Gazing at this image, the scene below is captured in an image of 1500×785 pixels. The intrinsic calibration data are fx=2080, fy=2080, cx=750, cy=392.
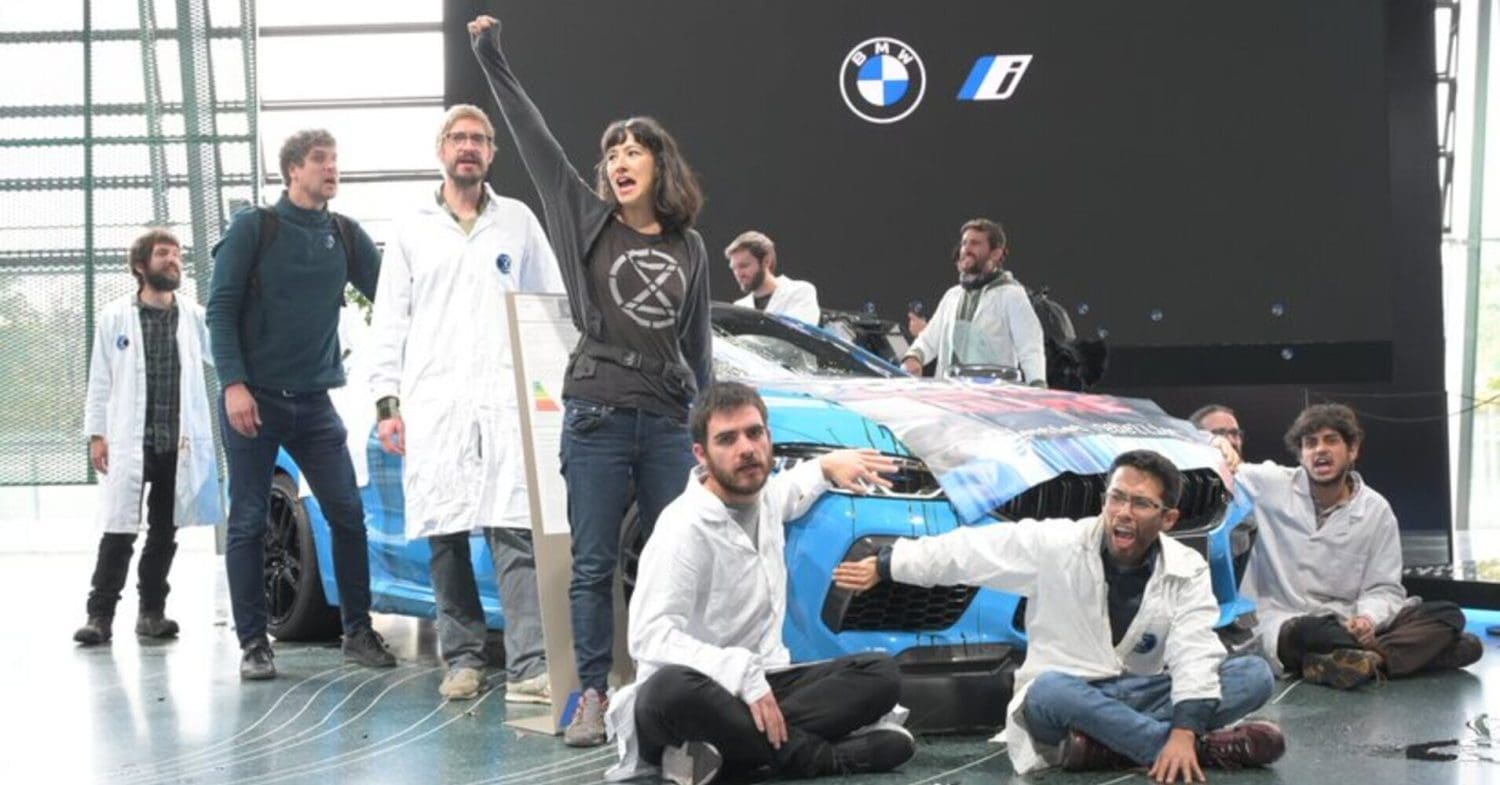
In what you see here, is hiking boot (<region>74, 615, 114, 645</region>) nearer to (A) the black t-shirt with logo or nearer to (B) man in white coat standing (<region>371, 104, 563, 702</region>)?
(B) man in white coat standing (<region>371, 104, 563, 702</region>)

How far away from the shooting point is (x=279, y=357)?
704 centimetres

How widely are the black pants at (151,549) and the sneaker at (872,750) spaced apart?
4.32m

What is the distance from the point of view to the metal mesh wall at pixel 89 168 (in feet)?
36.7

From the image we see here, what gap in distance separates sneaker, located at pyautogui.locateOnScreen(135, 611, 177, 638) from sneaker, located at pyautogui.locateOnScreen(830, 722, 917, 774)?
436 centimetres

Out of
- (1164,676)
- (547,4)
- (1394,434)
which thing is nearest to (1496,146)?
(1394,434)

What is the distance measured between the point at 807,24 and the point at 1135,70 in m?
1.88

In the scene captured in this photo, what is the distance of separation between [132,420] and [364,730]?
3098 millimetres

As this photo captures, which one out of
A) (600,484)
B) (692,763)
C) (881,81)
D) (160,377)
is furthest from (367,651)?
(881,81)

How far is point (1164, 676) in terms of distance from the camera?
17.0 ft

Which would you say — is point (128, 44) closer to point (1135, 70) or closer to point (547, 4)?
point (547, 4)

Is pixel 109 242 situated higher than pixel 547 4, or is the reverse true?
pixel 547 4

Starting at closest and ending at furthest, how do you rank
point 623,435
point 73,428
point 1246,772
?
point 1246,772
point 623,435
point 73,428

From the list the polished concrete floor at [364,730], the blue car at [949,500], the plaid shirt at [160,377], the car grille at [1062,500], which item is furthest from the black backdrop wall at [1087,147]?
the car grille at [1062,500]

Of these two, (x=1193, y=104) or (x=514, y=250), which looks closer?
(x=514, y=250)
